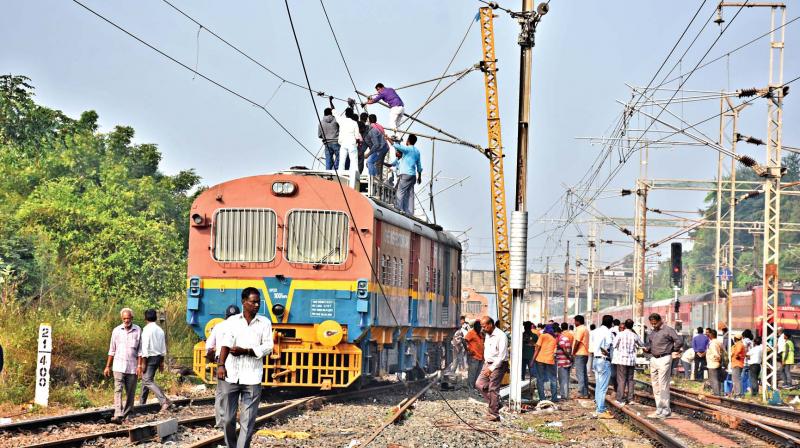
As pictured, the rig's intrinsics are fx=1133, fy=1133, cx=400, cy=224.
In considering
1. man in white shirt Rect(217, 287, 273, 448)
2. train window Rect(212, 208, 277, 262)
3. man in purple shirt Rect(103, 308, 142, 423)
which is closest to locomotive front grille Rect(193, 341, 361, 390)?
train window Rect(212, 208, 277, 262)

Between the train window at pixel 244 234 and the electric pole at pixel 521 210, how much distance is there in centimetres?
464

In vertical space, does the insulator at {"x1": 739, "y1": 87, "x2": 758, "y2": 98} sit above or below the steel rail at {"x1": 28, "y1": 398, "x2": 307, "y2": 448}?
above

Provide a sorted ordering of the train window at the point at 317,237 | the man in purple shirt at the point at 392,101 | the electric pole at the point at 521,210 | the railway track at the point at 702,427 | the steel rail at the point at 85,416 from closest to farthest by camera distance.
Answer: the steel rail at the point at 85,416 → the railway track at the point at 702,427 → the train window at the point at 317,237 → the electric pole at the point at 521,210 → the man in purple shirt at the point at 392,101

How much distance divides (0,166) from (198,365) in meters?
21.0

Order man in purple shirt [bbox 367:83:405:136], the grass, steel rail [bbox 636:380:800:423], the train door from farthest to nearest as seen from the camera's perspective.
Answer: man in purple shirt [bbox 367:83:405:136], the train door, steel rail [bbox 636:380:800:423], the grass

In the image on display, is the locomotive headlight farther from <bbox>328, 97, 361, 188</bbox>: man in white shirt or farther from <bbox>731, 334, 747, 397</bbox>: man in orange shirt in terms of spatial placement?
<bbox>731, 334, 747, 397</bbox>: man in orange shirt

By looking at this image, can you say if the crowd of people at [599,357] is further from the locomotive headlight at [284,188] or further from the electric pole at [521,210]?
the locomotive headlight at [284,188]

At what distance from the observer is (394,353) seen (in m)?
22.3

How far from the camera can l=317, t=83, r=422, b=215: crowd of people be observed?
76.0ft

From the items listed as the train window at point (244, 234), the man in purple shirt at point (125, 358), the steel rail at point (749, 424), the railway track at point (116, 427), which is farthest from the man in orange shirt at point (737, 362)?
the man in purple shirt at point (125, 358)

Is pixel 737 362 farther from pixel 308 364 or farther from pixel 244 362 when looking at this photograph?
pixel 244 362

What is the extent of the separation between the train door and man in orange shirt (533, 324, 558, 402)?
2590mm

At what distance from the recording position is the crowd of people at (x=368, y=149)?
23.2 meters

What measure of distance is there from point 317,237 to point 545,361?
5996 mm
